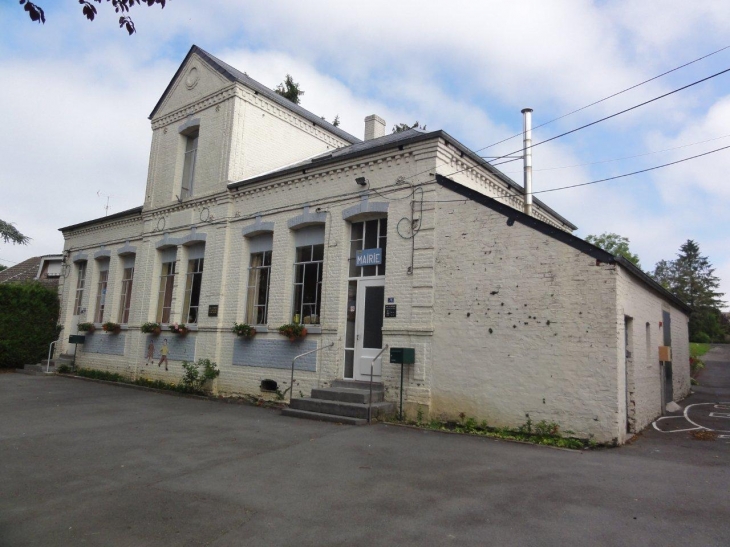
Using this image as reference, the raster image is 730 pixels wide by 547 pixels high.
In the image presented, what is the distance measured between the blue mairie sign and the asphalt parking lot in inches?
137

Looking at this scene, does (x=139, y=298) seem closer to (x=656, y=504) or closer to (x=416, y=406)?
(x=416, y=406)

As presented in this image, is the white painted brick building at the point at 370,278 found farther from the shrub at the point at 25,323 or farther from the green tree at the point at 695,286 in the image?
the green tree at the point at 695,286

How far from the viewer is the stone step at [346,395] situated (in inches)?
372

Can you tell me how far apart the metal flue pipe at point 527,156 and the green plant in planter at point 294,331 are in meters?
5.91

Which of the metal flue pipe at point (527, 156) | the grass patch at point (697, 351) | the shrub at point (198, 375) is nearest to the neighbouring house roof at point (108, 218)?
the shrub at point (198, 375)

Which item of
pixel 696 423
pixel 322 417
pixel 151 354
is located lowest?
pixel 322 417

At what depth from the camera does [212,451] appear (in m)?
7.14

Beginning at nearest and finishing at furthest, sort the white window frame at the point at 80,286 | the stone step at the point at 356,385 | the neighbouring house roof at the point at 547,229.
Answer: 1. the neighbouring house roof at the point at 547,229
2. the stone step at the point at 356,385
3. the white window frame at the point at 80,286

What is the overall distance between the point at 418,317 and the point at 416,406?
1.63m

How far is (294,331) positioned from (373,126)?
24.3 ft

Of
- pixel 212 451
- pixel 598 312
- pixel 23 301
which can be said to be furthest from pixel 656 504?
pixel 23 301

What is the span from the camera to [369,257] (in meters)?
10.6

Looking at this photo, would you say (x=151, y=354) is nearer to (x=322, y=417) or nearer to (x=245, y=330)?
(x=245, y=330)

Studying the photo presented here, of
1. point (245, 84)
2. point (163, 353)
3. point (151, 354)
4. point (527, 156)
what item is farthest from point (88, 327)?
point (527, 156)
